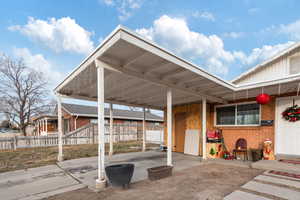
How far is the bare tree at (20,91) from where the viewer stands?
1339 cm

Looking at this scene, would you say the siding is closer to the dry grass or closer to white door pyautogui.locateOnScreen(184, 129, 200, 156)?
white door pyautogui.locateOnScreen(184, 129, 200, 156)

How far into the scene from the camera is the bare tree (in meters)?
13.4

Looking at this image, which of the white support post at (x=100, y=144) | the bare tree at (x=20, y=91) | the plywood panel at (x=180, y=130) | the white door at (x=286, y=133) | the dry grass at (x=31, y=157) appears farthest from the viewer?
the bare tree at (x=20, y=91)

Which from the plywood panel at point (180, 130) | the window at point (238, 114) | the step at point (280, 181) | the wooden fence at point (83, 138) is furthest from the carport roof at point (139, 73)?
the wooden fence at point (83, 138)

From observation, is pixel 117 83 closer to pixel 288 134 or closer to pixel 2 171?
pixel 2 171

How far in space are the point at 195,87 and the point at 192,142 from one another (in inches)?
134

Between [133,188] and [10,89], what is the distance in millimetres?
16109

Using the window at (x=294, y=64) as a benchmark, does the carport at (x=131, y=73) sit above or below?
below

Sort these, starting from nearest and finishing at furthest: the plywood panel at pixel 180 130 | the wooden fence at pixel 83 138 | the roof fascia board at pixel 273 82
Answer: the roof fascia board at pixel 273 82, the plywood panel at pixel 180 130, the wooden fence at pixel 83 138

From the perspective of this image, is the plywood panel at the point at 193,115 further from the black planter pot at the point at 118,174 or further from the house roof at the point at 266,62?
the black planter pot at the point at 118,174

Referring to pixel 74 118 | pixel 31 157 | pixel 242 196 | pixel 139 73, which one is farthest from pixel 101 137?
pixel 74 118

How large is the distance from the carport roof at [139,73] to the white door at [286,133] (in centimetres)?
57

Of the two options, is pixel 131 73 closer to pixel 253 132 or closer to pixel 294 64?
pixel 253 132

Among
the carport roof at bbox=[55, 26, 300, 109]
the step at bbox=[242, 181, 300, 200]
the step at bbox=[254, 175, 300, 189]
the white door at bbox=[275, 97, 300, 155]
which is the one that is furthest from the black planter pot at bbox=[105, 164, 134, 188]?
the white door at bbox=[275, 97, 300, 155]
